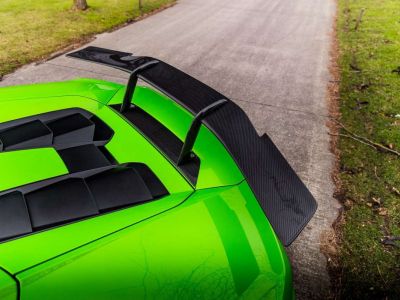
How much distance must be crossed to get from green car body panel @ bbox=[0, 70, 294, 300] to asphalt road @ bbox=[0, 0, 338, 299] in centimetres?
129

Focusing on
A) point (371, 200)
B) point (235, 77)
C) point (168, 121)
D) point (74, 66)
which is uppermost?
point (168, 121)

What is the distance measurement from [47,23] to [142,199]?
9220 mm

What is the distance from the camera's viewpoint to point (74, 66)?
6.61m

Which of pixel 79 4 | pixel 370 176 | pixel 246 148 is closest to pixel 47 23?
pixel 79 4

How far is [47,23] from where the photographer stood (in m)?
9.19

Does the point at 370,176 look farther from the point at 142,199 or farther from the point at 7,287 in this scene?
the point at 7,287

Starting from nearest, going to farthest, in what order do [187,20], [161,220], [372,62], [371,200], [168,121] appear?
[161,220] → [168,121] → [371,200] → [372,62] → [187,20]

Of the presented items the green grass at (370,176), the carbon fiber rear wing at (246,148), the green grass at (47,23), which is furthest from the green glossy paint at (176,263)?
the green grass at (47,23)

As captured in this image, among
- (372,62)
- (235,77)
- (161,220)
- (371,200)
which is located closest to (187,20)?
(235,77)

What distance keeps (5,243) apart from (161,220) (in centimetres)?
63

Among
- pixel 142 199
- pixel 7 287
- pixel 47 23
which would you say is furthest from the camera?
pixel 47 23

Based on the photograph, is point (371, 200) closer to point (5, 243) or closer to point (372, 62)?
point (5, 243)

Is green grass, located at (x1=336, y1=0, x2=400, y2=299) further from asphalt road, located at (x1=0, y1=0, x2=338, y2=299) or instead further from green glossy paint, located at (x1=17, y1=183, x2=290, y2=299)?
green glossy paint, located at (x1=17, y1=183, x2=290, y2=299)

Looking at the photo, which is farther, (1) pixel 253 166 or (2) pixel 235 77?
(2) pixel 235 77
